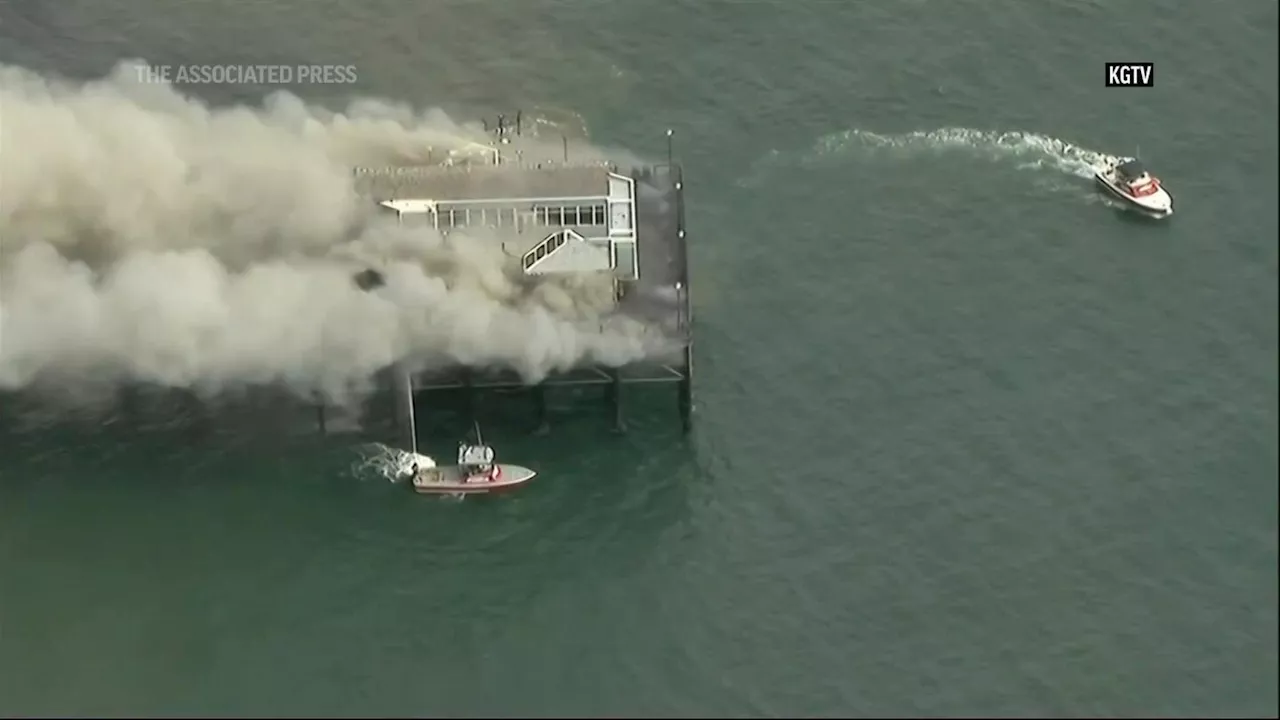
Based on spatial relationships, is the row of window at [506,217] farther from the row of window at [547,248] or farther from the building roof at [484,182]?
the row of window at [547,248]

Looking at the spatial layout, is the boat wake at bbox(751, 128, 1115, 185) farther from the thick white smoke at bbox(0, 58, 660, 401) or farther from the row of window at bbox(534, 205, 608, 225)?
the thick white smoke at bbox(0, 58, 660, 401)

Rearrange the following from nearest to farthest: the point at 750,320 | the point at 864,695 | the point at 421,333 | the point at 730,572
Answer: the point at 864,695 < the point at 730,572 < the point at 421,333 < the point at 750,320

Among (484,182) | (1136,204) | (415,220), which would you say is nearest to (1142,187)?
(1136,204)

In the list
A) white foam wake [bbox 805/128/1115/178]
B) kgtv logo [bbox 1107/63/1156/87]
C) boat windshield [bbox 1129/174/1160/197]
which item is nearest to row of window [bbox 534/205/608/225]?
white foam wake [bbox 805/128/1115/178]

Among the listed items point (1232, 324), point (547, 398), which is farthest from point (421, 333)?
point (1232, 324)

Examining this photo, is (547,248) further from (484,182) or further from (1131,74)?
(1131,74)

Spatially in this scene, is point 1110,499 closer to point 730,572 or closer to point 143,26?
point 730,572
